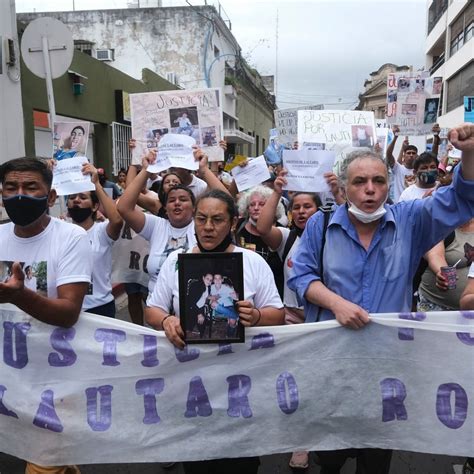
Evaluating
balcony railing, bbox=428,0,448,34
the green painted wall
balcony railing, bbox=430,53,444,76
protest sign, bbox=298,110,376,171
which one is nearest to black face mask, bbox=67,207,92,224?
protest sign, bbox=298,110,376,171

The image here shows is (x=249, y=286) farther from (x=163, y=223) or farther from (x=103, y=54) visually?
(x=103, y=54)

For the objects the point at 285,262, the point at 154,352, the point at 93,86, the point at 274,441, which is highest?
the point at 93,86

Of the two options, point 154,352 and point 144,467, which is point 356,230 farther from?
point 144,467

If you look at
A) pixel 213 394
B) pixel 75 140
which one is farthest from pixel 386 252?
pixel 75 140

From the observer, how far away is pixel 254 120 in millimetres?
40062

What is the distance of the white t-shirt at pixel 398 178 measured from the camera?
6.78 metres

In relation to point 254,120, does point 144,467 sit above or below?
below

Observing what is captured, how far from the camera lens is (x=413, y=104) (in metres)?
6.71

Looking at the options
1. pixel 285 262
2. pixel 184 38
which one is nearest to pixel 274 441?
pixel 285 262

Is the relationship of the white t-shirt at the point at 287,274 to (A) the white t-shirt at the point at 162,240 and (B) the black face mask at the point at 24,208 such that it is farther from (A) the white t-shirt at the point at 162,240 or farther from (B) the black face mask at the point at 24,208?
(B) the black face mask at the point at 24,208

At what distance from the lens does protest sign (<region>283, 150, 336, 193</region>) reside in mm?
3725

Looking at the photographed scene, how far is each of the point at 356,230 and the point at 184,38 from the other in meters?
23.1

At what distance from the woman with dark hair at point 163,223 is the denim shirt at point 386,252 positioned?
1.20m

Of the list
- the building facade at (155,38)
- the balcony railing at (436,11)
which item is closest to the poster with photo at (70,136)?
the building facade at (155,38)
